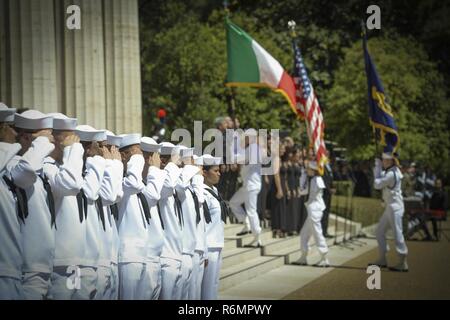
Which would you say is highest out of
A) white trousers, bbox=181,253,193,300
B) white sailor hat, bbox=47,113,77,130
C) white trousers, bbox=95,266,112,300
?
white sailor hat, bbox=47,113,77,130

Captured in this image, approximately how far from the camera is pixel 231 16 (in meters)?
35.9

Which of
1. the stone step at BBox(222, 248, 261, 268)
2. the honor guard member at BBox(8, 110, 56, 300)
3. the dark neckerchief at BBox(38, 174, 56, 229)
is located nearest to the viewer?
the honor guard member at BBox(8, 110, 56, 300)

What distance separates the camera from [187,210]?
954cm

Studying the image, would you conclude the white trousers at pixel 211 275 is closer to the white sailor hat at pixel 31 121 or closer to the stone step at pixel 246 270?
the stone step at pixel 246 270

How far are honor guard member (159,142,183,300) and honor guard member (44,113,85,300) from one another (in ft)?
5.45

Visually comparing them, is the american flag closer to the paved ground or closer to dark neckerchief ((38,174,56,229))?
the paved ground

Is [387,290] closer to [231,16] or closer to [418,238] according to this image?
[418,238]

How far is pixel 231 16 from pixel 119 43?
74.6ft

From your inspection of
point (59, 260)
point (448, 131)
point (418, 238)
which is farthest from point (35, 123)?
point (448, 131)

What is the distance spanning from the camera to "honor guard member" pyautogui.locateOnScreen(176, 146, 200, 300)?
365 inches

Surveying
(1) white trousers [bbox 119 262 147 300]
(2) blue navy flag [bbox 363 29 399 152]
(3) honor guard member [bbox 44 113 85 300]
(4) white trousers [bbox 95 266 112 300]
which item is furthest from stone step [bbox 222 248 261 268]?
(3) honor guard member [bbox 44 113 85 300]

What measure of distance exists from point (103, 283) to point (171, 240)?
1424mm

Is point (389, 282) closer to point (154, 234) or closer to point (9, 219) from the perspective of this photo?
point (154, 234)

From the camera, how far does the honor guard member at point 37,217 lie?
264 inches
